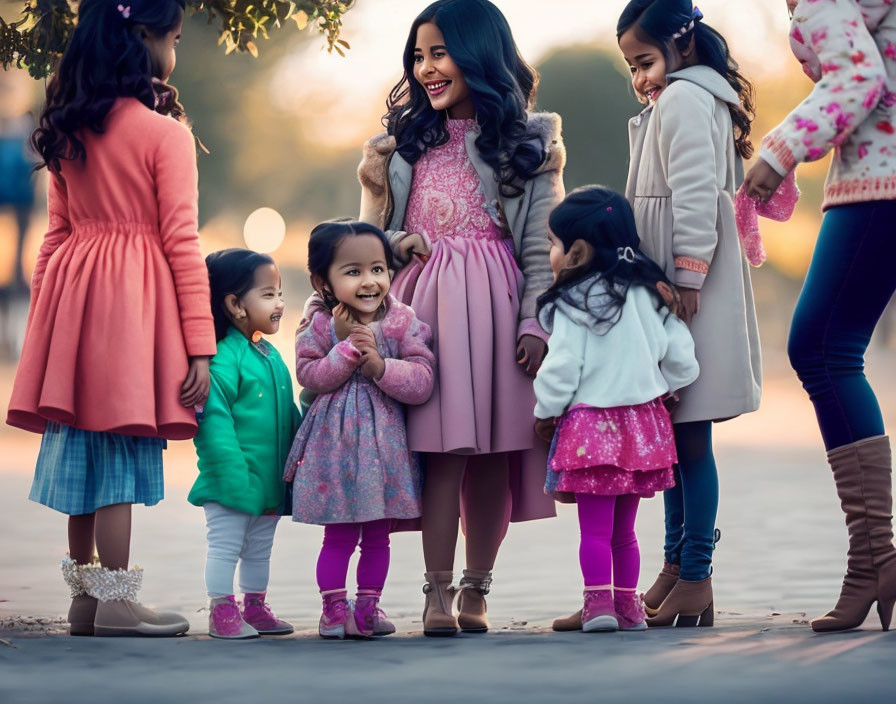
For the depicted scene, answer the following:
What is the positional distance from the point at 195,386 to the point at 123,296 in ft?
0.97

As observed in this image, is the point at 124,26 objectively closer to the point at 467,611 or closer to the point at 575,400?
the point at 575,400

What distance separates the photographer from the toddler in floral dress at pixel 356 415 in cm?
356

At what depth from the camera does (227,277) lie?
12.4 ft

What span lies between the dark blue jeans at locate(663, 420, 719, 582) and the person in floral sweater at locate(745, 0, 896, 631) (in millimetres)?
440

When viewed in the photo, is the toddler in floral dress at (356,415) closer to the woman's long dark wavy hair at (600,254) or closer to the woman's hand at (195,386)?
the woman's hand at (195,386)

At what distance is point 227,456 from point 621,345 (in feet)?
3.46

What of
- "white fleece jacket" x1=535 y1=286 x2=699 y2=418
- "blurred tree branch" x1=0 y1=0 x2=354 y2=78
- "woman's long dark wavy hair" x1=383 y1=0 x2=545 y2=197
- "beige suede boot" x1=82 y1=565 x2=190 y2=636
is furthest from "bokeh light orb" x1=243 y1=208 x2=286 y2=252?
"white fleece jacket" x1=535 y1=286 x2=699 y2=418

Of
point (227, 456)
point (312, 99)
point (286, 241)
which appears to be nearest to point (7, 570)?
point (227, 456)

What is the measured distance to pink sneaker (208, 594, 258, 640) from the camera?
3.55 metres

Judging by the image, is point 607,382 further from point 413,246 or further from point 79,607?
point 79,607

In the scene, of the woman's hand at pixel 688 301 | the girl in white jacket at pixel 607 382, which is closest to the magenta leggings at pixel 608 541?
the girl in white jacket at pixel 607 382

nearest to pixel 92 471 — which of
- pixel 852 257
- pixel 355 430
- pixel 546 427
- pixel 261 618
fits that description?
pixel 261 618

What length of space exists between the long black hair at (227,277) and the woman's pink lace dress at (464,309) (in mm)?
403

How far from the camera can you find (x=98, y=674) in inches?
117
